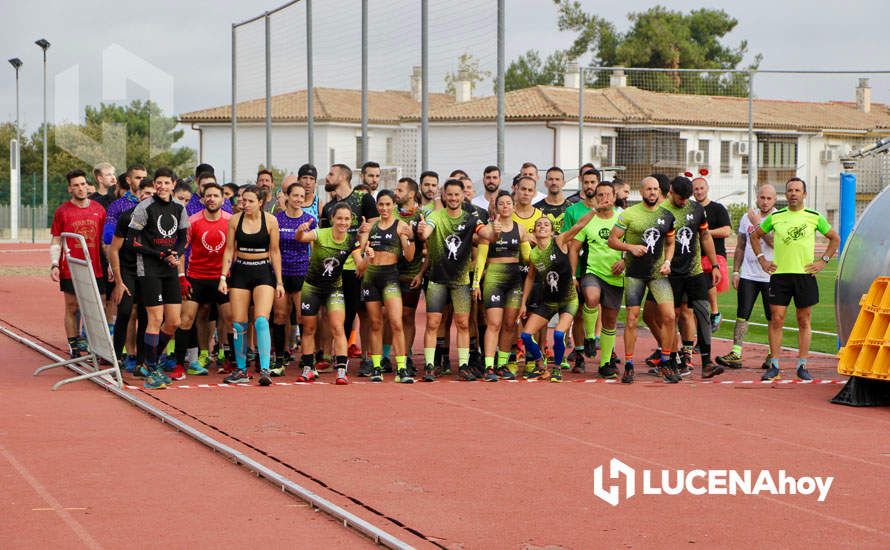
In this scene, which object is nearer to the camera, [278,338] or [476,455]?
[476,455]

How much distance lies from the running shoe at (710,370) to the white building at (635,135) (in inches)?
1171

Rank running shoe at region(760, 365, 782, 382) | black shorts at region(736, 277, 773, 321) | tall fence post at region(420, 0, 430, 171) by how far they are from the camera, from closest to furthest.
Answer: running shoe at region(760, 365, 782, 382), black shorts at region(736, 277, 773, 321), tall fence post at region(420, 0, 430, 171)

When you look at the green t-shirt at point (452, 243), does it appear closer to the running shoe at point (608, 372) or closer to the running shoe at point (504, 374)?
the running shoe at point (504, 374)

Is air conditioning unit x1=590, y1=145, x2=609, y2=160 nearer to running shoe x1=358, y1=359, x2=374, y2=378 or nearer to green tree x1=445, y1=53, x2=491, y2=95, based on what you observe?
green tree x1=445, y1=53, x2=491, y2=95

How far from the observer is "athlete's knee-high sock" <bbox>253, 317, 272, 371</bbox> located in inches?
524

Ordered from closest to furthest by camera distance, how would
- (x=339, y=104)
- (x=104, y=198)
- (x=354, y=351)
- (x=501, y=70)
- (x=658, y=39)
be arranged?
1. (x=104, y=198)
2. (x=354, y=351)
3. (x=501, y=70)
4. (x=339, y=104)
5. (x=658, y=39)

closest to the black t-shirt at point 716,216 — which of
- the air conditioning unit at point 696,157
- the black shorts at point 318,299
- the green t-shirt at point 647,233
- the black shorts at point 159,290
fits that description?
the green t-shirt at point 647,233

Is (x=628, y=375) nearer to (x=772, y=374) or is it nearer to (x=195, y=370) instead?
(x=772, y=374)

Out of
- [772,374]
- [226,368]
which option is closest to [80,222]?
[226,368]

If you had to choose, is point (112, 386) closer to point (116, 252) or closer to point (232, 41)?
point (116, 252)

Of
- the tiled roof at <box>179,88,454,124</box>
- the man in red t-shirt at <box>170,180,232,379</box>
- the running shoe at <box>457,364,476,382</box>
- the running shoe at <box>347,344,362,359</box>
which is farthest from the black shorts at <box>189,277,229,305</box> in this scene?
the tiled roof at <box>179,88,454,124</box>

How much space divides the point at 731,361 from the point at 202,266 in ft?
19.9

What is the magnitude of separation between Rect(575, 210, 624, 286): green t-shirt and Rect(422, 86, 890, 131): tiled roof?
33.6 meters

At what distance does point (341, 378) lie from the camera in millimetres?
13523
